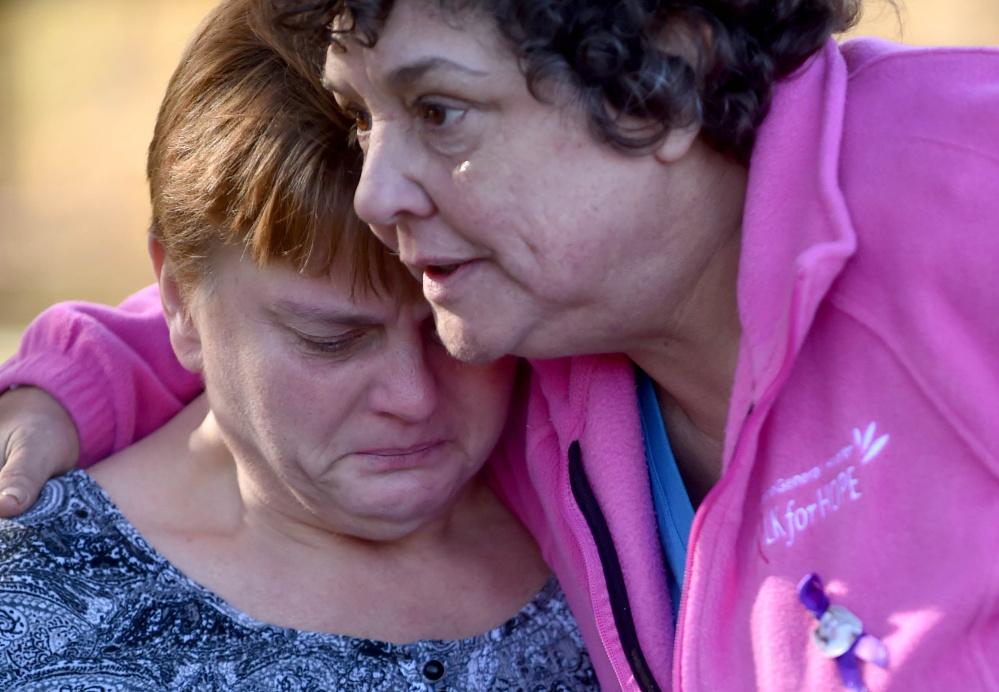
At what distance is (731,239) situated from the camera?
1582 millimetres

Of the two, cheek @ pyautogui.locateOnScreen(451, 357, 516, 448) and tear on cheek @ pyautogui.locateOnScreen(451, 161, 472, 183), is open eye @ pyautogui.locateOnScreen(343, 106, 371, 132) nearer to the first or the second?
tear on cheek @ pyautogui.locateOnScreen(451, 161, 472, 183)

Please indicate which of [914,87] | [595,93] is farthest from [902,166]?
[595,93]

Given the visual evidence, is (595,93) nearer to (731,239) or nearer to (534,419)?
(731,239)

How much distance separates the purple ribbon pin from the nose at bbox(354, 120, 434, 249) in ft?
2.39

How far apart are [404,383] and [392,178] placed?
0.44 metres

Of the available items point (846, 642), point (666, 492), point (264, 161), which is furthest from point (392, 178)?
point (846, 642)

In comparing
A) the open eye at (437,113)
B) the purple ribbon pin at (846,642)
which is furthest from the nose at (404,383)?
the purple ribbon pin at (846,642)

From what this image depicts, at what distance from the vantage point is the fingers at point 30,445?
1.99 meters

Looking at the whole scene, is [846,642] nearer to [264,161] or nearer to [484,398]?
[484,398]

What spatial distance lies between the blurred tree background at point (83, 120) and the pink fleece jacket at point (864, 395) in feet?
18.5

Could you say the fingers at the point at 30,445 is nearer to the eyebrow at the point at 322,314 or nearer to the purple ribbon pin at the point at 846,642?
the eyebrow at the point at 322,314

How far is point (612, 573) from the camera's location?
1.78 meters

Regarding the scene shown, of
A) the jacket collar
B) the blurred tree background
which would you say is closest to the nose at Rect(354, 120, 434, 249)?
the jacket collar

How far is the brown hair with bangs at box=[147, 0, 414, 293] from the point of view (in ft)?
5.76
